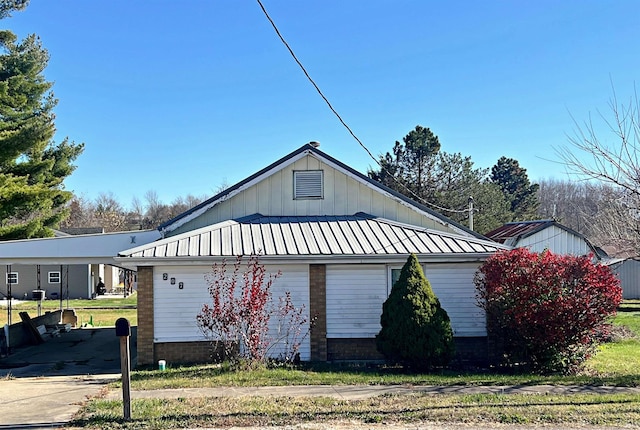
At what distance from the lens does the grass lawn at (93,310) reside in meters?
26.6

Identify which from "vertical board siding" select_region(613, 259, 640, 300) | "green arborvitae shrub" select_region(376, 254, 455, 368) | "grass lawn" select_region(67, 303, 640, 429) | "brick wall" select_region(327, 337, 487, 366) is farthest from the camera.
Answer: "vertical board siding" select_region(613, 259, 640, 300)

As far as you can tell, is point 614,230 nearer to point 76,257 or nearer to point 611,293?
point 611,293

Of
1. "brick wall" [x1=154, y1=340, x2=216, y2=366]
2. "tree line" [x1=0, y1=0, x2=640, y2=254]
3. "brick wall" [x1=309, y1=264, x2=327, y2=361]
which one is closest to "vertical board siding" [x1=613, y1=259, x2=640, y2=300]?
"tree line" [x1=0, y1=0, x2=640, y2=254]

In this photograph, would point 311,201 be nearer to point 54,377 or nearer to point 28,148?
point 54,377

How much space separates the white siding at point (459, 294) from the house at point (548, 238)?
1074 cm

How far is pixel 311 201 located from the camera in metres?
16.3

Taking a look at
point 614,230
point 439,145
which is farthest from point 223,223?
point 439,145

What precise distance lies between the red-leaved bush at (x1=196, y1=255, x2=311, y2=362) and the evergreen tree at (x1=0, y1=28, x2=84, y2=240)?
12.4 m

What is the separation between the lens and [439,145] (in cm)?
3594

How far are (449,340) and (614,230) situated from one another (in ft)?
12.1

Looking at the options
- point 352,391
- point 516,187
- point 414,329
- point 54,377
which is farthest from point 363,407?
point 516,187

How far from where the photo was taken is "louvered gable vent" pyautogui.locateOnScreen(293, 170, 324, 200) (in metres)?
16.3

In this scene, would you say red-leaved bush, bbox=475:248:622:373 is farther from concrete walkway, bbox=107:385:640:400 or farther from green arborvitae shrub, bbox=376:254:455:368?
concrete walkway, bbox=107:385:640:400

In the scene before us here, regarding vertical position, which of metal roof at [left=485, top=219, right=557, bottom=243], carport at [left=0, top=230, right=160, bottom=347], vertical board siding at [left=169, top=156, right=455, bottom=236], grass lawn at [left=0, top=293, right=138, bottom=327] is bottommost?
grass lawn at [left=0, top=293, right=138, bottom=327]
